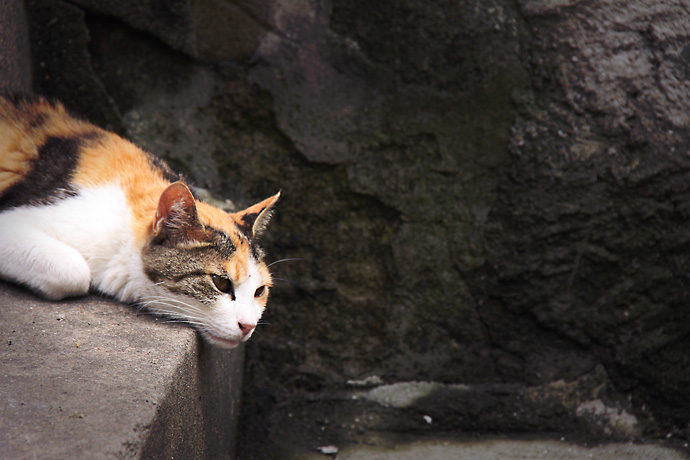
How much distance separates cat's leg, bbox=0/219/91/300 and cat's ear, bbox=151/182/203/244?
267mm

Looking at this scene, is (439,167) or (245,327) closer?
(245,327)

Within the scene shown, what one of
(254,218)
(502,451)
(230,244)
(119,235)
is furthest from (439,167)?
(119,235)

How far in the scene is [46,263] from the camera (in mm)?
1767

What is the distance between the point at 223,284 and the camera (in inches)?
74.0

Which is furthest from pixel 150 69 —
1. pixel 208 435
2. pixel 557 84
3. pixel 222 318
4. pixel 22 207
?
pixel 557 84

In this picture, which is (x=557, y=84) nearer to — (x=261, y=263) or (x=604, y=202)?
(x=604, y=202)

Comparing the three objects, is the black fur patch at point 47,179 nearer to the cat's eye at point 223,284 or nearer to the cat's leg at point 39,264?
the cat's leg at point 39,264

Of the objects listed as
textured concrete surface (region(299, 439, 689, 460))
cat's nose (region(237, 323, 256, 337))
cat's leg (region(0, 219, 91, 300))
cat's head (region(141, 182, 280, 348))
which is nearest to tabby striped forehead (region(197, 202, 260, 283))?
cat's head (region(141, 182, 280, 348))

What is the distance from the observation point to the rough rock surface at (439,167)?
2631mm

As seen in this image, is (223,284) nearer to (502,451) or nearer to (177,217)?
(177,217)

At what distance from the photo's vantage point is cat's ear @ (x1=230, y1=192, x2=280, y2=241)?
2.09 metres

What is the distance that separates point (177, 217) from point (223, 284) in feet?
0.83

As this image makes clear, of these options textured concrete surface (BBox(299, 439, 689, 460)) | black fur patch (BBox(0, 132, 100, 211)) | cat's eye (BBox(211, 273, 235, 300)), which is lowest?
textured concrete surface (BBox(299, 439, 689, 460))

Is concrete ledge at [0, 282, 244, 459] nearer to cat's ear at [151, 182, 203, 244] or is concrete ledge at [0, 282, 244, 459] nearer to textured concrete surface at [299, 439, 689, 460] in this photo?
cat's ear at [151, 182, 203, 244]
